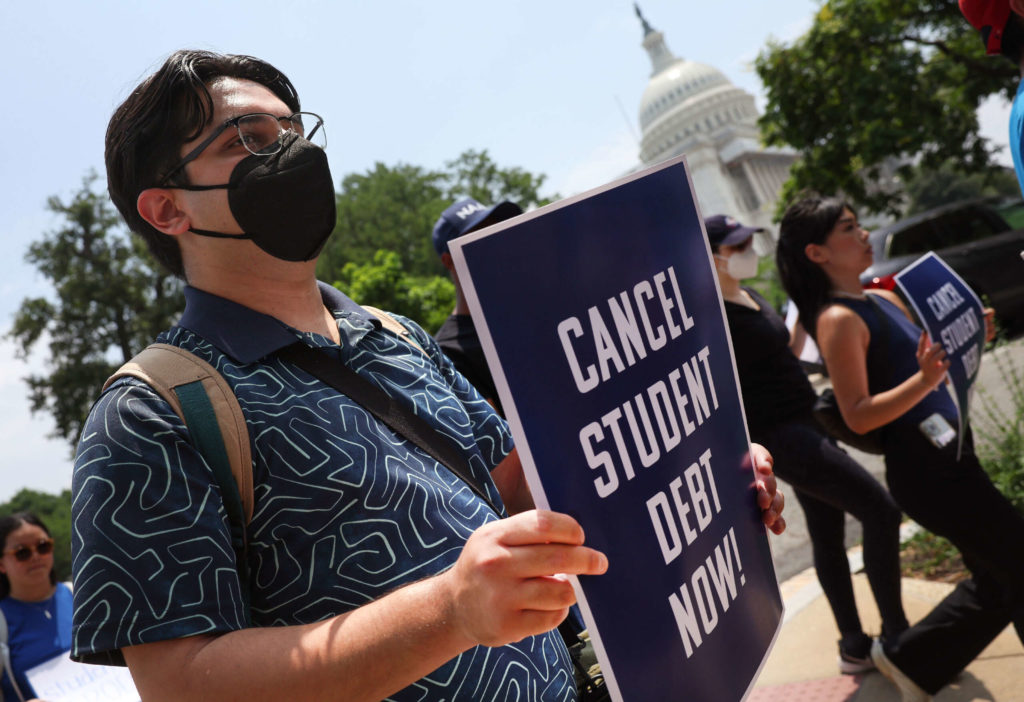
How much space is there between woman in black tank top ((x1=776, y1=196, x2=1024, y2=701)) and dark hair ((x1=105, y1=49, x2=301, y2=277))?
248 centimetres

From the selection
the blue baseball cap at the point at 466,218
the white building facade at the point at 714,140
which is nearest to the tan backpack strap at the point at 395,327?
the blue baseball cap at the point at 466,218

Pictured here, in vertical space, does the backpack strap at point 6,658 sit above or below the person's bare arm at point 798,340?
below

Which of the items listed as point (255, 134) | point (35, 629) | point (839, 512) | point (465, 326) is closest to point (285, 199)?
point (255, 134)

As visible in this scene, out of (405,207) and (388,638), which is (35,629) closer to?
(388,638)

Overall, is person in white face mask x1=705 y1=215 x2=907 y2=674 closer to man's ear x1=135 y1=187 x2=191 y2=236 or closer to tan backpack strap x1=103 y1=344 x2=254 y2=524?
man's ear x1=135 y1=187 x2=191 y2=236

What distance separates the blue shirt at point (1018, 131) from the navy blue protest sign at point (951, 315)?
1065mm

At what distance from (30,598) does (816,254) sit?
3786 millimetres

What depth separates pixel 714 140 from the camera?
8138 centimetres

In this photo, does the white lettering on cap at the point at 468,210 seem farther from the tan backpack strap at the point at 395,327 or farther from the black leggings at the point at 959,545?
the tan backpack strap at the point at 395,327

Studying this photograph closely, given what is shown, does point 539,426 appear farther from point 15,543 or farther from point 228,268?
point 15,543

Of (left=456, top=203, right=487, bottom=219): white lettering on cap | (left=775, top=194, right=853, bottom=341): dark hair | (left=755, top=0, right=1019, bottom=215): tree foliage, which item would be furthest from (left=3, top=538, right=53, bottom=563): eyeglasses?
(left=755, top=0, right=1019, bottom=215): tree foliage

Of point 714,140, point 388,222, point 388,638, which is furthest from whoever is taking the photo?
point 714,140

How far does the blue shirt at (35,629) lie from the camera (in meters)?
3.83

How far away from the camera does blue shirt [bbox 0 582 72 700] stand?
3832mm
